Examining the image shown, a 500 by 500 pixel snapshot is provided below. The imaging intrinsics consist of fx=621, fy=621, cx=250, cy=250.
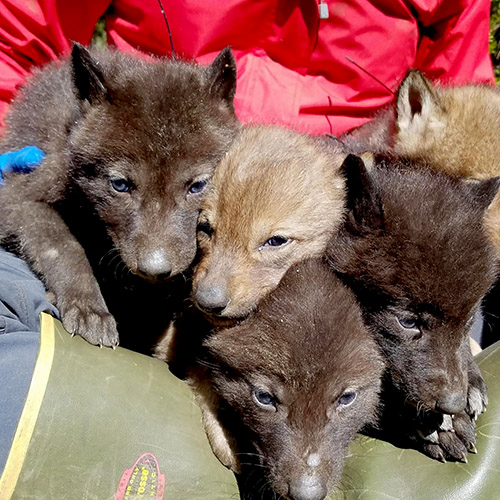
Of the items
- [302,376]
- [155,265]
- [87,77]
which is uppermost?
[87,77]

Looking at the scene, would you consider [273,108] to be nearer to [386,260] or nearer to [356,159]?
[356,159]

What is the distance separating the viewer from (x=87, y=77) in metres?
3.21

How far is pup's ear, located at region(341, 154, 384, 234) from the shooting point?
2.77 m

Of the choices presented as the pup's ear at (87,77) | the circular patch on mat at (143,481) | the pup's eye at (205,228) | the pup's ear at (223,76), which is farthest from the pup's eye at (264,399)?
the pup's ear at (87,77)

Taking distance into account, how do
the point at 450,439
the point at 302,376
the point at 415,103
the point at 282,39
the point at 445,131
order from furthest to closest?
the point at 282,39, the point at 415,103, the point at 445,131, the point at 450,439, the point at 302,376

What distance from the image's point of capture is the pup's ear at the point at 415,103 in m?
3.57

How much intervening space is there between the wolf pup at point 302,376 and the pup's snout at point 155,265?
37cm

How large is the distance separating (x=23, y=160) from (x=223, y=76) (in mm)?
1241

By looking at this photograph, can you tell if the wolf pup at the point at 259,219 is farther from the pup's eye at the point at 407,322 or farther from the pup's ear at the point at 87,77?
the pup's ear at the point at 87,77

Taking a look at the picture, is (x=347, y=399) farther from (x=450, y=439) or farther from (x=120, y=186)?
(x=120, y=186)

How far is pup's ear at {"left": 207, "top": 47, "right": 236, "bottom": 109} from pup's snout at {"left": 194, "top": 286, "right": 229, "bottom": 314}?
1.19m

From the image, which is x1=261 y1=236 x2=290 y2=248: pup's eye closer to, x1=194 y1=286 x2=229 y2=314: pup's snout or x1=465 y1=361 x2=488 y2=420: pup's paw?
x1=194 y1=286 x2=229 y2=314: pup's snout

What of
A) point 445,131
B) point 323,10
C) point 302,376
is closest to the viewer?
point 302,376

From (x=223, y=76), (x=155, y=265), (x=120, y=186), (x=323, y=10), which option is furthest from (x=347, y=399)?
(x=323, y=10)
